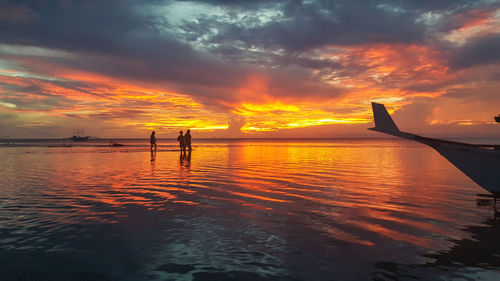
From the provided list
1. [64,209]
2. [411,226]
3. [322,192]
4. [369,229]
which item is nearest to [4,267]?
[64,209]

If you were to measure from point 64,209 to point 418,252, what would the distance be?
355 inches

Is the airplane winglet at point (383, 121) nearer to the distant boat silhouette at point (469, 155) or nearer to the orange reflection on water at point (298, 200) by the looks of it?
the distant boat silhouette at point (469, 155)

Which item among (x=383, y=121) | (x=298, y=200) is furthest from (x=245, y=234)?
(x=383, y=121)

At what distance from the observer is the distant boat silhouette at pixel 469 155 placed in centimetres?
926

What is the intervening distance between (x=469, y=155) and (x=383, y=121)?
2951 mm

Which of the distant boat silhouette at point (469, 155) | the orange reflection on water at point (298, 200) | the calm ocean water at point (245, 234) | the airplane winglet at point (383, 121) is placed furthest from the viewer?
the airplane winglet at point (383, 121)

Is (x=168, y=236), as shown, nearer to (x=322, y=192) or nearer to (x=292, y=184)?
(x=322, y=192)

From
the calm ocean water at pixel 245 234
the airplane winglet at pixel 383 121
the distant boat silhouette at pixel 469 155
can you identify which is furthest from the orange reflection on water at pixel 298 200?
the airplane winglet at pixel 383 121

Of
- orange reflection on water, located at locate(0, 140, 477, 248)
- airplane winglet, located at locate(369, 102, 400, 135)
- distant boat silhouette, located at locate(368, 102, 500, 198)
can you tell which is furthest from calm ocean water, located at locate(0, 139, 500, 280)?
airplane winglet, located at locate(369, 102, 400, 135)

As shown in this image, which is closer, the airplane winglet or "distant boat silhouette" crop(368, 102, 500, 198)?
"distant boat silhouette" crop(368, 102, 500, 198)

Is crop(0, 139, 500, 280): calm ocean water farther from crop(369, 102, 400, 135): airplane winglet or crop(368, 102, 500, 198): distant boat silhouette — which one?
crop(369, 102, 400, 135): airplane winglet

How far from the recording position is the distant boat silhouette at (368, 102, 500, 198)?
9.26m

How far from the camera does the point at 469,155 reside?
9539 millimetres

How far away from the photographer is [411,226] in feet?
23.5
